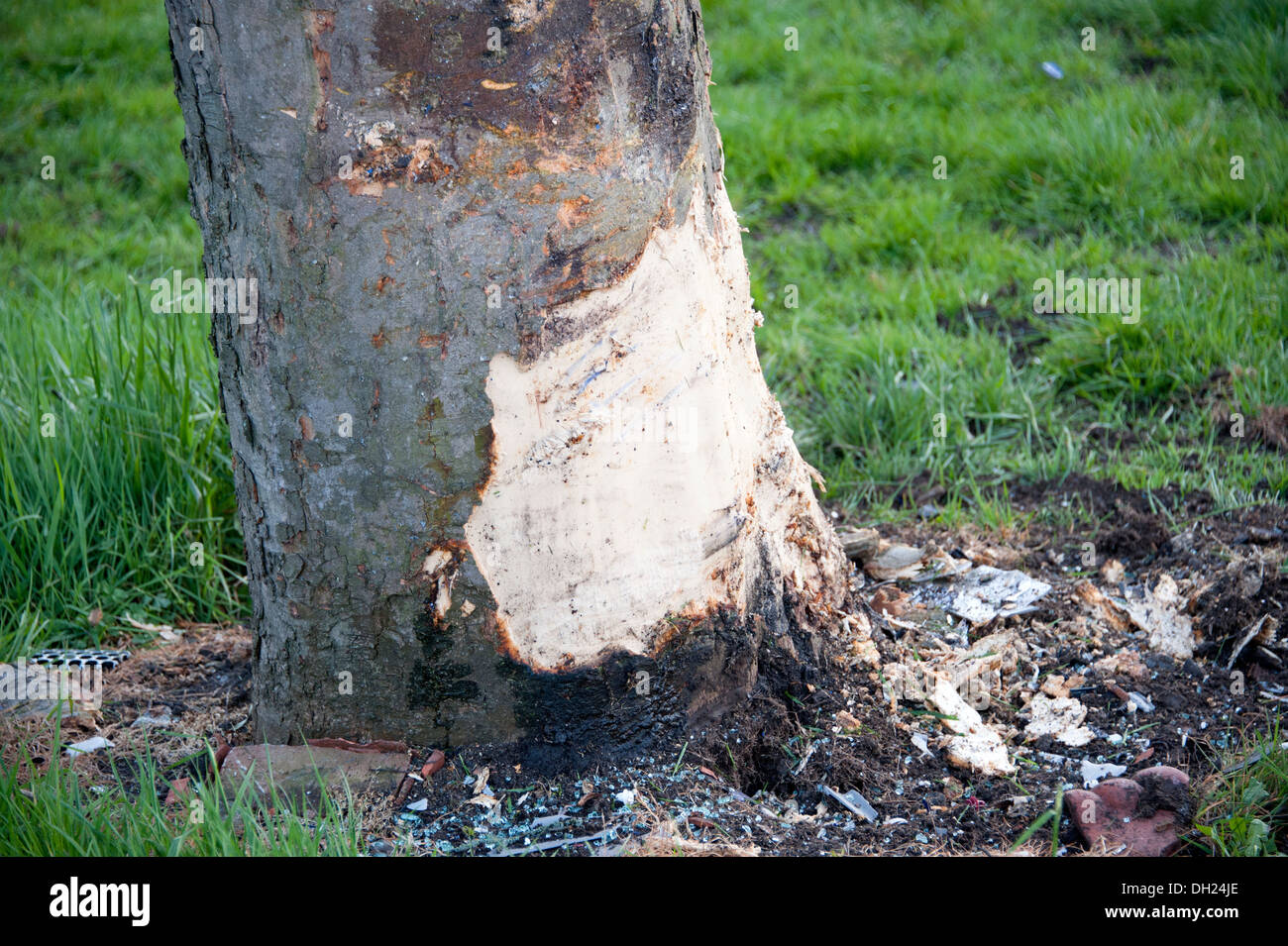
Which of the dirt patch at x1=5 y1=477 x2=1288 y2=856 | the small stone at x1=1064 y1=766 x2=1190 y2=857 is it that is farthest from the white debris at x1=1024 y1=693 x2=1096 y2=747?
the small stone at x1=1064 y1=766 x2=1190 y2=857

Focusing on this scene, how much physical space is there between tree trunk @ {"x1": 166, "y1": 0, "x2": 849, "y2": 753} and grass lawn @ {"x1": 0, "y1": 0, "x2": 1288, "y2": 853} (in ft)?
1.89

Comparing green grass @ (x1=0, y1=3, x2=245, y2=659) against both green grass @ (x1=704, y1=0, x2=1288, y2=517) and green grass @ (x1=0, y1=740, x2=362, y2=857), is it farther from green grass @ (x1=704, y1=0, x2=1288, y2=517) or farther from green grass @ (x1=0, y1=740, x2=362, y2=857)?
green grass @ (x1=704, y1=0, x2=1288, y2=517)

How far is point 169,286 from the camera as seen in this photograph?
3.88 meters

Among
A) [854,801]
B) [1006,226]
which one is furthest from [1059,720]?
[1006,226]

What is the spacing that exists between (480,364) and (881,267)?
3140 mm

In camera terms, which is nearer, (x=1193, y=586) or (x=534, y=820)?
(x=534, y=820)

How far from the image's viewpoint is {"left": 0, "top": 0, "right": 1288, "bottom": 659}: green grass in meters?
3.04

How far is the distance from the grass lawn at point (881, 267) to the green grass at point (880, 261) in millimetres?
14

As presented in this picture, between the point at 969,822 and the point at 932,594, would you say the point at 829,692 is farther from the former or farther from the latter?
the point at 932,594

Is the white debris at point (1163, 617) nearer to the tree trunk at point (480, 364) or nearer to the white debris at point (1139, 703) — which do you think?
the white debris at point (1139, 703)

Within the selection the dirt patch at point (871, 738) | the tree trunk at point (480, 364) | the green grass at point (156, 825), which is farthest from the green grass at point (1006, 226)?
the green grass at point (156, 825)

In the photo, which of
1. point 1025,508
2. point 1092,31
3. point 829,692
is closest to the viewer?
point 829,692
